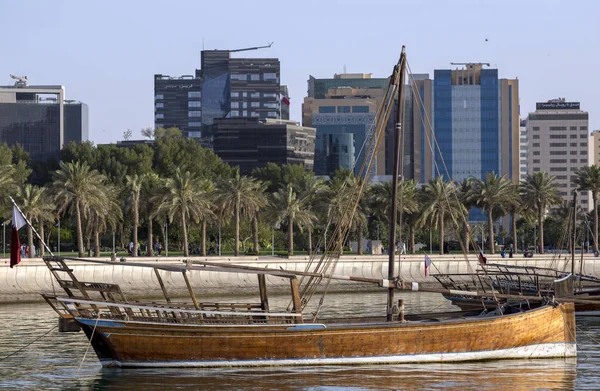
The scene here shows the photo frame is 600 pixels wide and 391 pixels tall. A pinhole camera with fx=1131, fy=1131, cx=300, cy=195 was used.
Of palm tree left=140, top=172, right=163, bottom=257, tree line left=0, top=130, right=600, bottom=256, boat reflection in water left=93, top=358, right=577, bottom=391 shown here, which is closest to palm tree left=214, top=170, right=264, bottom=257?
tree line left=0, top=130, right=600, bottom=256

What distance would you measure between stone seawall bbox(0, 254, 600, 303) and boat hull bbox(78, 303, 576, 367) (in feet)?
80.8

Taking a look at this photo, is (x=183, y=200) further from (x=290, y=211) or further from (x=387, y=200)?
(x=387, y=200)

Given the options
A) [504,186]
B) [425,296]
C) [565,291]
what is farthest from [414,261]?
[565,291]

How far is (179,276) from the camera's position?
68.8 metres

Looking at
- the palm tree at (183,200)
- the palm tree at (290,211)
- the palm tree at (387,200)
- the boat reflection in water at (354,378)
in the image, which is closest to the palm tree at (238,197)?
the palm tree at (183,200)

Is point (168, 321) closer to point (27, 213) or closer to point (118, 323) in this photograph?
point (118, 323)

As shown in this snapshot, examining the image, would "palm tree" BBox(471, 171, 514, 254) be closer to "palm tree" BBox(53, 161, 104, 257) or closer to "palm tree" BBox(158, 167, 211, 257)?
"palm tree" BBox(158, 167, 211, 257)

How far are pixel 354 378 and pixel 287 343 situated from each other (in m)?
2.63

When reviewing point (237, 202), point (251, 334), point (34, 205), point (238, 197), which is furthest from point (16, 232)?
point (237, 202)

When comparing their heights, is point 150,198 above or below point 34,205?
above

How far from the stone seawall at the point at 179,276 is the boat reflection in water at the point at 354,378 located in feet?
84.7

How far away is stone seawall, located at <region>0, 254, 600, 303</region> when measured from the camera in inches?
2552

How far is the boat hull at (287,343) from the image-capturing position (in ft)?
111

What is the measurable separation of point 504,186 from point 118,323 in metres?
71.8
